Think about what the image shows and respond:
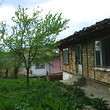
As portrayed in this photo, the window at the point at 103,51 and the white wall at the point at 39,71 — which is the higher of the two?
the window at the point at 103,51

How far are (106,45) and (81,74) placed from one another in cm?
423

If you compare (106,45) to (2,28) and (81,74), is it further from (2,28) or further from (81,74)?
(2,28)

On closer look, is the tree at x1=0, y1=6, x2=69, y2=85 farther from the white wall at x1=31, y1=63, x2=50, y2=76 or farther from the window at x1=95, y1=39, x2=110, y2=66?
the white wall at x1=31, y1=63, x2=50, y2=76

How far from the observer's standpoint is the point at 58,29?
1172 cm

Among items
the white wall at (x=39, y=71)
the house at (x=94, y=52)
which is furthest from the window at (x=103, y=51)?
the white wall at (x=39, y=71)

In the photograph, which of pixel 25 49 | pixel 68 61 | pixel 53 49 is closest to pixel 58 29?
pixel 53 49

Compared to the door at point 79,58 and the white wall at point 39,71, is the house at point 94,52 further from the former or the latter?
the white wall at point 39,71

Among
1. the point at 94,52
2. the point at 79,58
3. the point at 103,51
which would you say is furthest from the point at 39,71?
Result: the point at 103,51

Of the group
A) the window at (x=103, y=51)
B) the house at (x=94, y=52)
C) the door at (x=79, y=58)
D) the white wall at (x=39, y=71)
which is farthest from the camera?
the white wall at (x=39, y=71)

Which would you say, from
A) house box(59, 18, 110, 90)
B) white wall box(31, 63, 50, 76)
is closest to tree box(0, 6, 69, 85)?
house box(59, 18, 110, 90)

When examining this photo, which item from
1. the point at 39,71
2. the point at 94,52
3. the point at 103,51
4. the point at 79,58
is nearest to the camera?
the point at 103,51

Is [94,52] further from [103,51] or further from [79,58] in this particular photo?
[79,58]

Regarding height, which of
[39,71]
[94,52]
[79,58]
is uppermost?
[94,52]

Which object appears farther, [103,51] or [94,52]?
[94,52]
